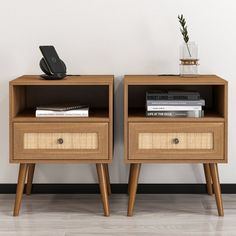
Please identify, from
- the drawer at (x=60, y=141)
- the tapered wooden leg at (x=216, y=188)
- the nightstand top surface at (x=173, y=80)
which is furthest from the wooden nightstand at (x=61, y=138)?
the tapered wooden leg at (x=216, y=188)

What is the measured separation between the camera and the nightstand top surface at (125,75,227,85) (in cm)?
230

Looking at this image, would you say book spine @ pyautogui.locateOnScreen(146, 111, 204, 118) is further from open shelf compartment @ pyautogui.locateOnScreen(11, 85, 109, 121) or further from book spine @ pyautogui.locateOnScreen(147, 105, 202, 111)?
open shelf compartment @ pyautogui.locateOnScreen(11, 85, 109, 121)

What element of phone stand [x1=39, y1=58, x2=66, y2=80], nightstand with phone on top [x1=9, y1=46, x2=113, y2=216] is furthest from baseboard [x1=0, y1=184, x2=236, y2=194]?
phone stand [x1=39, y1=58, x2=66, y2=80]

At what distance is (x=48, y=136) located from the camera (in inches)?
91.5

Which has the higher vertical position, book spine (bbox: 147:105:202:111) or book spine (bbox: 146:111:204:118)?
book spine (bbox: 147:105:202:111)

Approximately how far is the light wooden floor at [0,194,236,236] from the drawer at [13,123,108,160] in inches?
9.0

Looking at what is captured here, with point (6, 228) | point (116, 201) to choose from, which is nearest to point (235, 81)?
point (116, 201)

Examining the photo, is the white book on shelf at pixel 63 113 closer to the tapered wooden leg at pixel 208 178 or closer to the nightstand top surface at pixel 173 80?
the nightstand top surface at pixel 173 80

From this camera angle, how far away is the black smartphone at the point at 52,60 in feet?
7.82

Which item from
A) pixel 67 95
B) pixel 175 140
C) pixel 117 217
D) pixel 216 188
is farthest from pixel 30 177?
pixel 216 188

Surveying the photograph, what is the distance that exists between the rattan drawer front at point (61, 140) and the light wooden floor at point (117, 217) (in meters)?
0.27

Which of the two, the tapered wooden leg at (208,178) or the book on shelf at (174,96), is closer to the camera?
the book on shelf at (174,96)

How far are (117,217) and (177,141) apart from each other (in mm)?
365

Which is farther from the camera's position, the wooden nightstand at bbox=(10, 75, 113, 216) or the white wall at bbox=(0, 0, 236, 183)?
the white wall at bbox=(0, 0, 236, 183)
